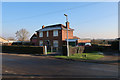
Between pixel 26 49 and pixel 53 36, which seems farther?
pixel 53 36

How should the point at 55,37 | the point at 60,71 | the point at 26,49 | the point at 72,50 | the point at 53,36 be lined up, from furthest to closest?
the point at 53,36, the point at 55,37, the point at 26,49, the point at 72,50, the point at 60,71

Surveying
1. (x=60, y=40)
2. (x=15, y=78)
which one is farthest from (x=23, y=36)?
(x=15, y=78)

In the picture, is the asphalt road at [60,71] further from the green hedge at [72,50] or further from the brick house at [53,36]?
the brick house at [53,36]

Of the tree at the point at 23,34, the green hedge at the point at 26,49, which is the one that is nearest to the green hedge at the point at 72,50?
the green hedge at the point at 26,49

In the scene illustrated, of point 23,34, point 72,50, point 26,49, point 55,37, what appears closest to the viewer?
point 72,50

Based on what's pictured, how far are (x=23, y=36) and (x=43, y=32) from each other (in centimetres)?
3794

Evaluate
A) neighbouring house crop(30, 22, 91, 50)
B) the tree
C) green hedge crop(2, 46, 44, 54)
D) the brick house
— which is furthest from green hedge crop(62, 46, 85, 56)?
the tree

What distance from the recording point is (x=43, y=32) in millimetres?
30984

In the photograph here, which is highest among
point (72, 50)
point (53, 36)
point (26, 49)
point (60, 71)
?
point (53, 36)

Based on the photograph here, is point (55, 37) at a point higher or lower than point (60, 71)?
higher

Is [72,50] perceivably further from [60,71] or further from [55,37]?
[55,37]

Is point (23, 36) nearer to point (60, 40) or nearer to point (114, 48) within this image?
point (60, 40)

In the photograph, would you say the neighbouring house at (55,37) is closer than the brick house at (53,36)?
Yes

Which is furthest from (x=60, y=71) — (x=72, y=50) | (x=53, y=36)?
(x=53, y=36)
